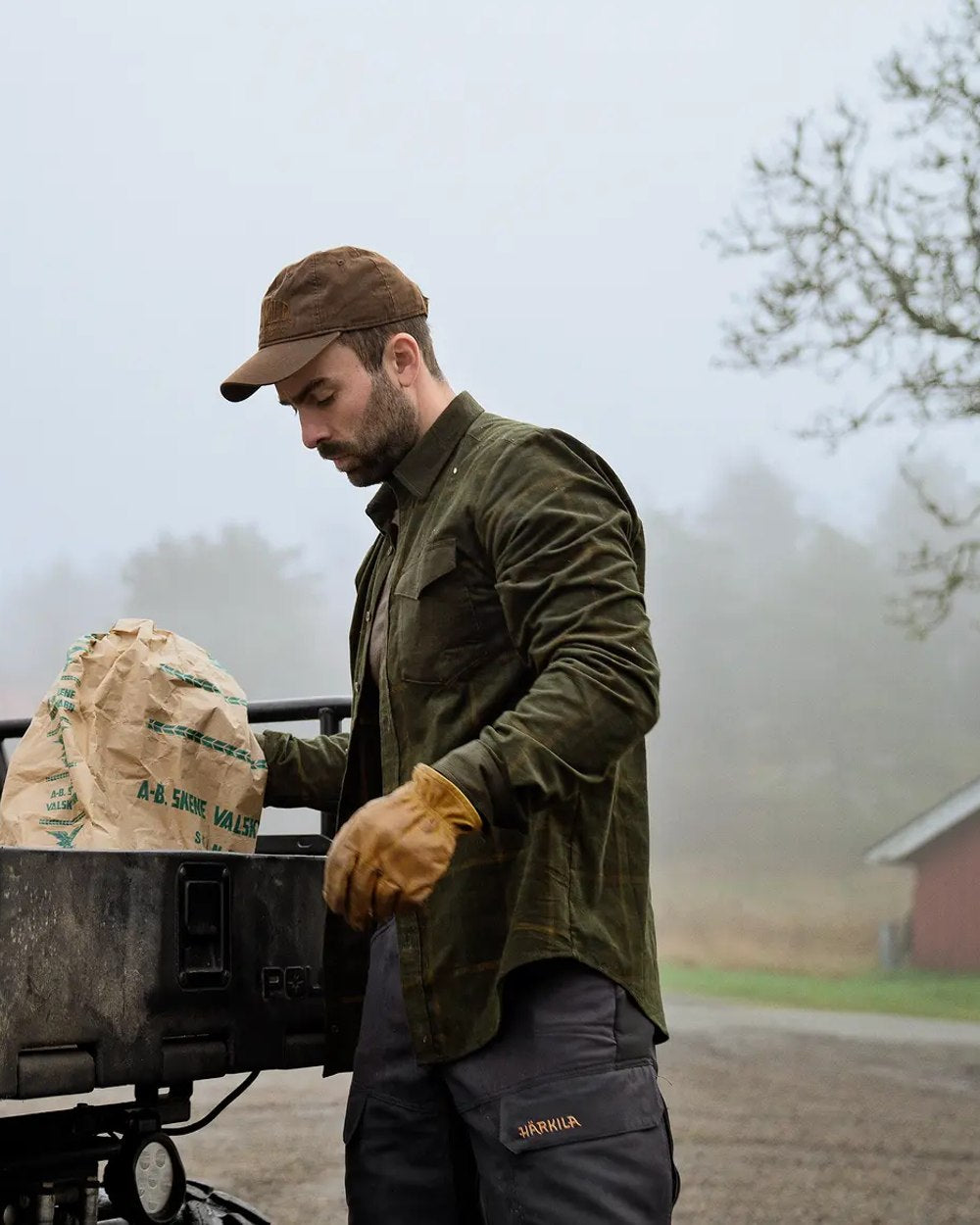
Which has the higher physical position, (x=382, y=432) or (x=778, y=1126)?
(x=382, y=432)

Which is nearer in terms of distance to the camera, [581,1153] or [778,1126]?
[581,1153]

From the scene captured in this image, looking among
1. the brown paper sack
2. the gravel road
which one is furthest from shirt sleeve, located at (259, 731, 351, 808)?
the gravel road

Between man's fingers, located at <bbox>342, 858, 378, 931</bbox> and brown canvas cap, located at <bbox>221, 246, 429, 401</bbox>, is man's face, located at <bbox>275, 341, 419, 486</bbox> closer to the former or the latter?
brown canvas cap, located at <bbox>221, 246, 429, 401</bbox>

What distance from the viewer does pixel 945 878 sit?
42.6 feet

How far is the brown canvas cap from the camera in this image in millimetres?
2123

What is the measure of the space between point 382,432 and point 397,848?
26.1 inches

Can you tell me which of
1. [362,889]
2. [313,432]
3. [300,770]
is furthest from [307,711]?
[362,889]

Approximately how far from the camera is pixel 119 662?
2375 millimetres

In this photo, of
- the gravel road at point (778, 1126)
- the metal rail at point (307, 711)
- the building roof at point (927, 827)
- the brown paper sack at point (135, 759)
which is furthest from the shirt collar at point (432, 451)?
the building roof at point (927, 827)

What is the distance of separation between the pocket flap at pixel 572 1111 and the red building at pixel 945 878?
36.3ft

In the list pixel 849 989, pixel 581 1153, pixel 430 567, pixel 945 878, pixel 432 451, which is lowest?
pixel 849 989

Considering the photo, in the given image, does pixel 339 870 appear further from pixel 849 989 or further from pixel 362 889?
pixel 849 989

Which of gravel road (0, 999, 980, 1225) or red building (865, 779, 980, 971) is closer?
gravel road (0, 999, 980, 1225)

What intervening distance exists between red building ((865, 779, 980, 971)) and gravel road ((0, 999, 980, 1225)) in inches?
28.5
